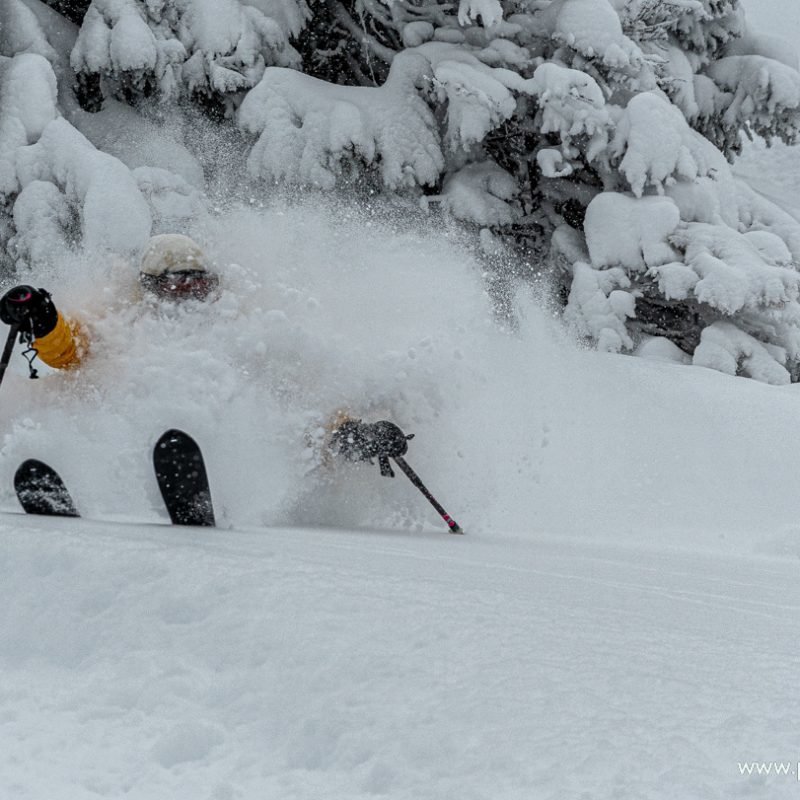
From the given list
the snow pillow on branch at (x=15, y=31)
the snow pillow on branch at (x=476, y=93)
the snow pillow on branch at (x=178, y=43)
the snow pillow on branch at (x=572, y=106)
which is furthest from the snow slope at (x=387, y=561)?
the snow pillow on branch at (x=15, y=31)

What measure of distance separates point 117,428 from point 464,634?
259 cm

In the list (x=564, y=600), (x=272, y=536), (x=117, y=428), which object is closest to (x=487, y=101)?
(x=117, y=428)

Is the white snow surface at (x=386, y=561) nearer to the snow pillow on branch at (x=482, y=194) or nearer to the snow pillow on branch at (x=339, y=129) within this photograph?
the snow pillow on branch at (x=339, y=129)

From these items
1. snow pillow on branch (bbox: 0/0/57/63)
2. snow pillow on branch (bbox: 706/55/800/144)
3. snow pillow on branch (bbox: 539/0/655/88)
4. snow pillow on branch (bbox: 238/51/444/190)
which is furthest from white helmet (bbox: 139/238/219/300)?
snow pillow on branch (bbox: 706/55/800/144)

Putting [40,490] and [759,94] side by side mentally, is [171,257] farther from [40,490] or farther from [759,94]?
[759,94]

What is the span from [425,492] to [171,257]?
169 centimetres

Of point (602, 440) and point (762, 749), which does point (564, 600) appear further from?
point (602, 440)

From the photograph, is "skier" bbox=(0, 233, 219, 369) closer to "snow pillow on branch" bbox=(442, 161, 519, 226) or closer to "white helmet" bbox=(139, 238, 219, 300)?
"white helmet" bbox=(139, 238, 219, 300)

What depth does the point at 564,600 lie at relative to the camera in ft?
8.39

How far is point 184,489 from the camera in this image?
3740 millimetres

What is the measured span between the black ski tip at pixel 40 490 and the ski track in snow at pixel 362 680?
3.25ft

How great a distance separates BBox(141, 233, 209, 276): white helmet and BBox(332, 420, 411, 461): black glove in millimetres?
1084

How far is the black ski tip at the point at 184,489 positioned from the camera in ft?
12.3

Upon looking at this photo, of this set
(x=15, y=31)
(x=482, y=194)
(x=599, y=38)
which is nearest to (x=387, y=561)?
(x=482, y=194)
